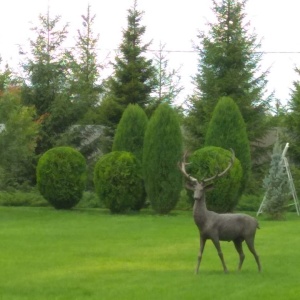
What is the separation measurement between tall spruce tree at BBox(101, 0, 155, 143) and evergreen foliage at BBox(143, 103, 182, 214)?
9.84 m

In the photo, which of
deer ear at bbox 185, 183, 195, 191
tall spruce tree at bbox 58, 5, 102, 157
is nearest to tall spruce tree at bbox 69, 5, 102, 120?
tall spruce tree at bbox 58, 5, 102, 157

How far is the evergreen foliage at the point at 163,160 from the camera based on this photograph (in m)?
27.4

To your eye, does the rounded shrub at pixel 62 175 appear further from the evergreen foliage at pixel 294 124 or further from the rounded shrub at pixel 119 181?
the evergreen foliage at pixel 294 124

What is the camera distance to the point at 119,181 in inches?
1090

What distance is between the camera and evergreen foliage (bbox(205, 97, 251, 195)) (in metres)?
28.2

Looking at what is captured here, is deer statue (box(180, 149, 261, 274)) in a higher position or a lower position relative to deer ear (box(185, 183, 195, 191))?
lower

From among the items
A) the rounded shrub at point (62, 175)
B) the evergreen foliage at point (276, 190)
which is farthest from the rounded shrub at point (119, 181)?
the evergreen foliage at point (276, 190)

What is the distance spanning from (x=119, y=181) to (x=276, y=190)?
5.33 meters

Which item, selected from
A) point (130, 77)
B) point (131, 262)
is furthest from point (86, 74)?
point (131, 262)

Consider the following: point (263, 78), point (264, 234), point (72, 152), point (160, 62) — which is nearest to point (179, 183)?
point (72, 152)

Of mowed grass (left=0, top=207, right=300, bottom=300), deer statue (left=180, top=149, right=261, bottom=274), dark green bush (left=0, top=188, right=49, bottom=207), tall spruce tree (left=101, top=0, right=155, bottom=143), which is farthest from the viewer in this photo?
tall spruce tree (left=101, top=0, right=155, bottom=143)

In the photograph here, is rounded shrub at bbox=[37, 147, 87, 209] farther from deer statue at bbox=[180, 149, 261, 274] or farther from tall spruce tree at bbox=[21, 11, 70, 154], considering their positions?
deer statue at bbox=[180, 149, 261, 274]

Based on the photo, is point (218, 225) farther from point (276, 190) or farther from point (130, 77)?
point (130, 77)

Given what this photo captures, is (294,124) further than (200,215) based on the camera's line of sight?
Yes
